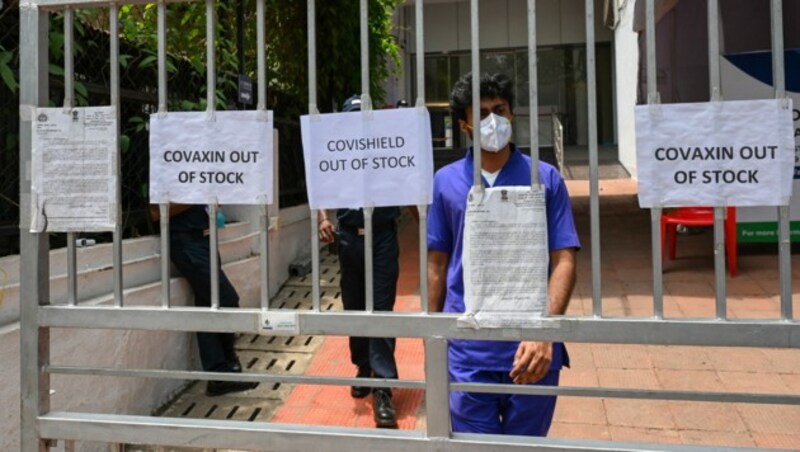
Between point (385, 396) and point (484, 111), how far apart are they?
7.33 ft

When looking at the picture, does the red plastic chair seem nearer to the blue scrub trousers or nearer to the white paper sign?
the blue scrub trousers

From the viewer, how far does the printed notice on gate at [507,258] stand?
181 cm

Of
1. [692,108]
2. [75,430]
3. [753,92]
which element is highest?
[753,92]

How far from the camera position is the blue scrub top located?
2307mm

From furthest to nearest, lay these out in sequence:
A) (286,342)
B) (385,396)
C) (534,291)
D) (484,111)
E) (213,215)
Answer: (286,342), (385,396), (484,111), (213,215), (534,291)

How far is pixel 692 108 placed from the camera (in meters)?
1.68

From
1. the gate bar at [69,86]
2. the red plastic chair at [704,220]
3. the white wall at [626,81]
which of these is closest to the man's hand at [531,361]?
the gate bar at [69,86]

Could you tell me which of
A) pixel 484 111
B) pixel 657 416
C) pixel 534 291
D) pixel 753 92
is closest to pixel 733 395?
pixel 534 291

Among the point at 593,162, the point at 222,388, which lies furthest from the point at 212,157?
the point at 222,388

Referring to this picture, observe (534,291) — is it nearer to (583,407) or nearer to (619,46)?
(583,407)

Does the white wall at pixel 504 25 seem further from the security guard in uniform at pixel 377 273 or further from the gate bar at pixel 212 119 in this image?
the gate bar at pixel 212 119

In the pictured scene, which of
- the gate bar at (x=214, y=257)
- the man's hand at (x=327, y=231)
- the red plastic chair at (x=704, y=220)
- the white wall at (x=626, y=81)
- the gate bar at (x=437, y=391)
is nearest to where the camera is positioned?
the gate bar at (x=437, y=391)

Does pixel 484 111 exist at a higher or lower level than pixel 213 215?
higher

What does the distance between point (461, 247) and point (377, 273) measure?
1747 mm
